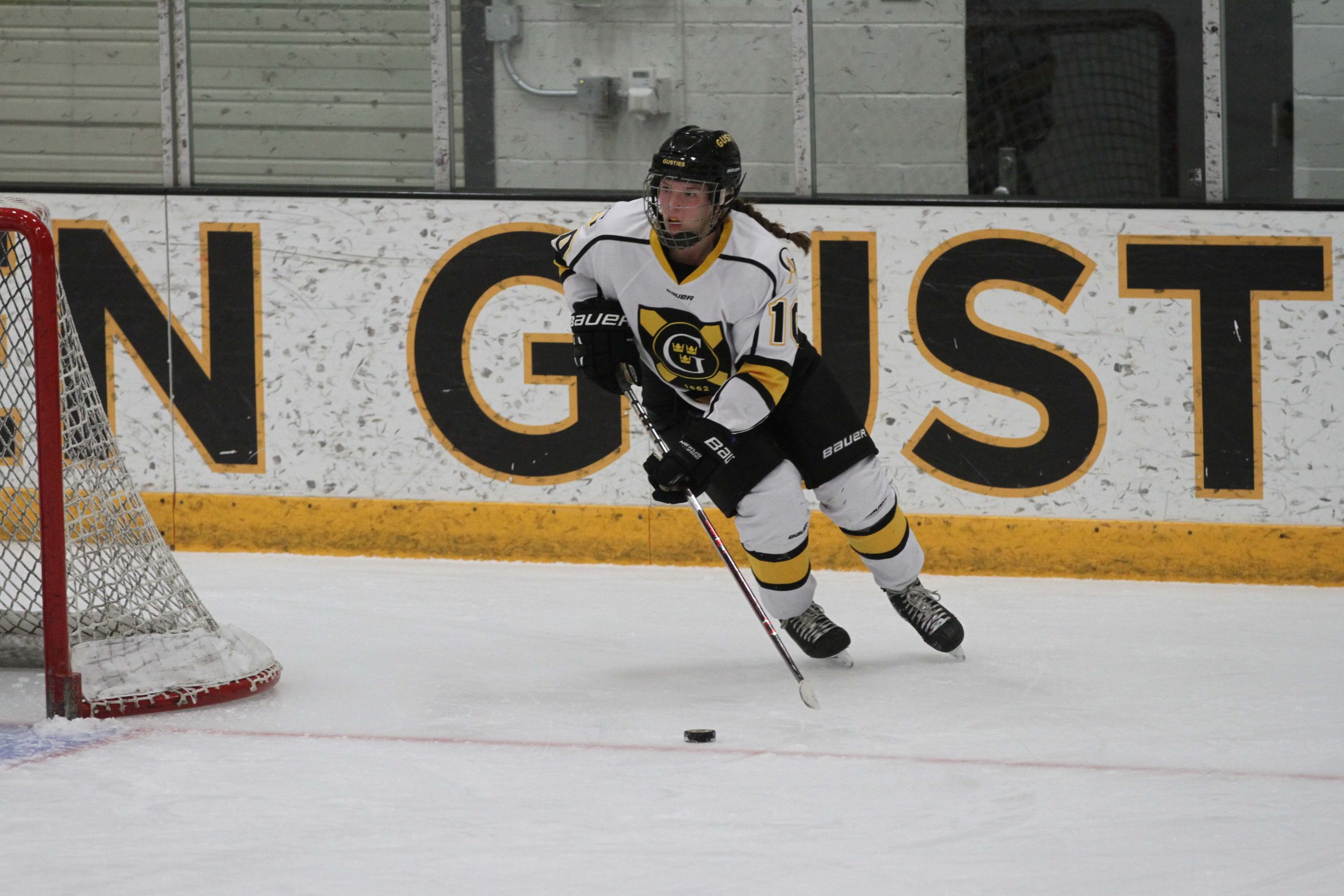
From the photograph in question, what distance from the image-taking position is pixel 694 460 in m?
2.89

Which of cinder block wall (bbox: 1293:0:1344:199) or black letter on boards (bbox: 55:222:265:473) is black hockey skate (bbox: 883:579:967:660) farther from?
black letter on boards (bbox: 55:222:265:473)

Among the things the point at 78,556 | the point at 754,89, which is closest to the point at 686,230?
the point at 78,556

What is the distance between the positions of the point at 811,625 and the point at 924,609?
0.24 meters

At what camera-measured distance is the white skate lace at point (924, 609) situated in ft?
10.4

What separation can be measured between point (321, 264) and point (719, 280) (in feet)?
6.07

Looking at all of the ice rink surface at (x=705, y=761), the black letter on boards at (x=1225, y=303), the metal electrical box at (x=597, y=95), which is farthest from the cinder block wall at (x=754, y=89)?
the ice rink surface at (x=705, y=761)

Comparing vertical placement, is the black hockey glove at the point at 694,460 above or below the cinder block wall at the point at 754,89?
below

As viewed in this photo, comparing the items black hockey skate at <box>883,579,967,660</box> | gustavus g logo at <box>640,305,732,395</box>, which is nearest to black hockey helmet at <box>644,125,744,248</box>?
gustavus g logo at <box>640,305,732,395</box>

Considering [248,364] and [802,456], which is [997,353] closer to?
[802,456]

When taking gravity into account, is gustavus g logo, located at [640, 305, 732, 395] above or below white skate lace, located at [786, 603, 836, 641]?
above

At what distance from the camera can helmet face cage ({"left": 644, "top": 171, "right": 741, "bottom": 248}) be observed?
286 cm

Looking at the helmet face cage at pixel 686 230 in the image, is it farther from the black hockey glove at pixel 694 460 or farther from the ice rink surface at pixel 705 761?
the ice rink surface at pixel 705 761

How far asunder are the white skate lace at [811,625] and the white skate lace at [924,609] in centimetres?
17

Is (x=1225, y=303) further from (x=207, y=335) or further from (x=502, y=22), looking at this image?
(x=207, y=335)
